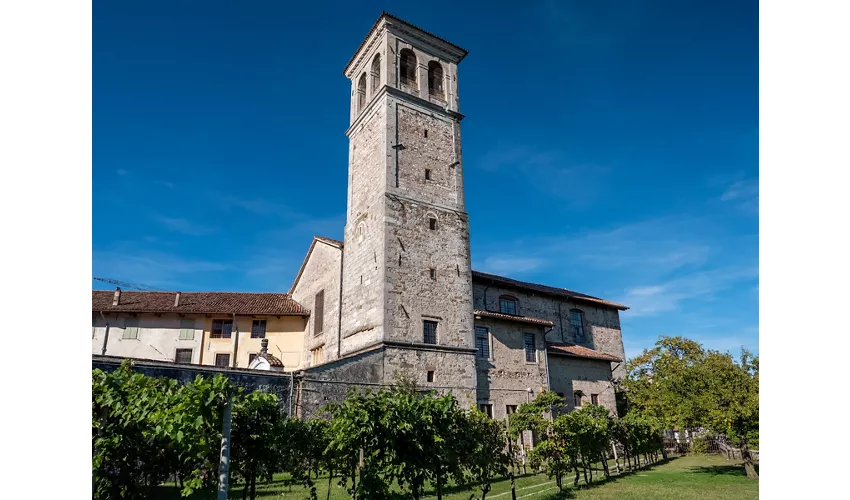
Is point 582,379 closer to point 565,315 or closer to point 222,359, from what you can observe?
point 565,315

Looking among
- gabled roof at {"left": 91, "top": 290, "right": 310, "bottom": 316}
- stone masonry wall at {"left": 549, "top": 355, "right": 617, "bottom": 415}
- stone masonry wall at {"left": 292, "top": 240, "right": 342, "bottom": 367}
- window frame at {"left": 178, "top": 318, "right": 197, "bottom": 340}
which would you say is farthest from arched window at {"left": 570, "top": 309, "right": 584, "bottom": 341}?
window frame at {"left": 178, "top": 318, "right": 197, "bottom": 340}

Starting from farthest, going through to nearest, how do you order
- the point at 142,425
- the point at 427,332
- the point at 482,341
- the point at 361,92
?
the point at 361,92
the point at 482,341
the point at 427,332
the point at 142,425

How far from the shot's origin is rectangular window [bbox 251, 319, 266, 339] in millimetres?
25812

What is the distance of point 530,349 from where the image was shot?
2436 centimetres

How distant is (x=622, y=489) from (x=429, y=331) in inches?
349

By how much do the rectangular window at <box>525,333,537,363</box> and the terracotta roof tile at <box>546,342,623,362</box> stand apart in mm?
1482

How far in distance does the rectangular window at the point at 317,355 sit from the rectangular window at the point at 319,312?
87 centimetres

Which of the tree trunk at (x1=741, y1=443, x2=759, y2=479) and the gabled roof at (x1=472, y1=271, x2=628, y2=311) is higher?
the gabled roof at (x1=472, y1=271, x2=628, y2=311)

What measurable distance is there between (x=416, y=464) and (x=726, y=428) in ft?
37.8

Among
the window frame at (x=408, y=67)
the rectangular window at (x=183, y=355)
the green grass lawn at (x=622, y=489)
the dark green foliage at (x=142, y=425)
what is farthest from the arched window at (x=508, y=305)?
the dark green foliage at (x=142, y=425)

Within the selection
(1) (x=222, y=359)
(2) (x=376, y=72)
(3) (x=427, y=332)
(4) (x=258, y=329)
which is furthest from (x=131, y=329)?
(2) (x=376, y=72)

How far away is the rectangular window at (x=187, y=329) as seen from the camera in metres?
25.1

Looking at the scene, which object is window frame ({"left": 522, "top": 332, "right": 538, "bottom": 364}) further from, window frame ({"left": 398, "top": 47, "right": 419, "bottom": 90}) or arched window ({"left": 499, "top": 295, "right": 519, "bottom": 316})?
window frame ({"left": 398, "top": 47, "right": 419, "bottom": 90})

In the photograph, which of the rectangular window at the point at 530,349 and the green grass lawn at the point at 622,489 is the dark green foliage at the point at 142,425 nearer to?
the green grass lawn at the point at 622,489
